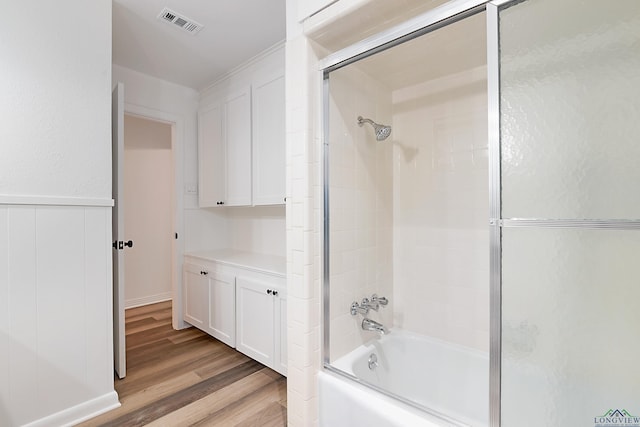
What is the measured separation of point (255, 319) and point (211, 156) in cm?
173

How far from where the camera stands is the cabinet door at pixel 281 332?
6.88 ft

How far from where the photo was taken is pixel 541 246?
102cm

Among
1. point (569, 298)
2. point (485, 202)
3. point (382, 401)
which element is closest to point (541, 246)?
point (569, 298)

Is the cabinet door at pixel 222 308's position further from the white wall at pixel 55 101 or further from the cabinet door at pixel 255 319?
the white wall at pixel 55 101

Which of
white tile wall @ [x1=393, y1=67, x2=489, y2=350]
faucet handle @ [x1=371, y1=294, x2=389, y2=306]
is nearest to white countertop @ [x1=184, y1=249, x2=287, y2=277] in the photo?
faucet handle @ [x1=371, y1=294, x2=389, y2=306]

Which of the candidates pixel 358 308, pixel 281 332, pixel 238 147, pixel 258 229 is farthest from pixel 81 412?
pixel 238 147

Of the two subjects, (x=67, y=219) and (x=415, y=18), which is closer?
(x=415, y=18)

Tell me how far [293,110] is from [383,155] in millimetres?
767

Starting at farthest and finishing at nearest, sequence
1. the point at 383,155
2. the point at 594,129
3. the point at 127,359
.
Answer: the point at 127,359 < the point at 383,155 < the point at 594,129

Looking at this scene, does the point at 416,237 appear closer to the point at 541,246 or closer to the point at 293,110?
the point at 541,246

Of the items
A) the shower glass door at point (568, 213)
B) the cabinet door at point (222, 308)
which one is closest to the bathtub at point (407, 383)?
the shower glass door at point (568, 213)

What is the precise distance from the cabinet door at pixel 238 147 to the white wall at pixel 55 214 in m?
1.06

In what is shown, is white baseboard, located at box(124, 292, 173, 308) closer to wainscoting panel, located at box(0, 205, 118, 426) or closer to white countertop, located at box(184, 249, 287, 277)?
white countertop, located at box(184, 249, 287, 277)

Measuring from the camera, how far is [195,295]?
2980 mm
